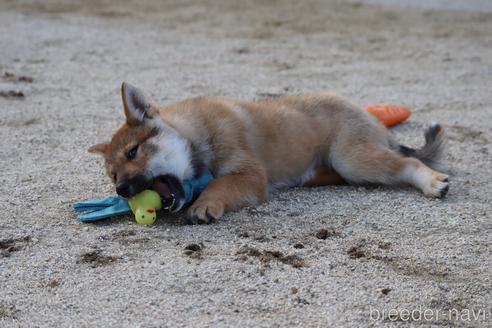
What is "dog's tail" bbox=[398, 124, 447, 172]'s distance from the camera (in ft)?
17.2

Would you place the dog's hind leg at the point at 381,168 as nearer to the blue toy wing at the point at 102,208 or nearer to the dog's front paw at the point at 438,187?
the dog's front paw at the point at 438,187

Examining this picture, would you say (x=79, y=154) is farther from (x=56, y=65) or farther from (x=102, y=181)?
(x=56, y=65)

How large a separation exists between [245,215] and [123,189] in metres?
0.74

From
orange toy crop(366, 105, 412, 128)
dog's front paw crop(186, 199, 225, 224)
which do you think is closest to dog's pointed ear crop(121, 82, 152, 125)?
dog's front paw crop(186, 199, 225, 224)

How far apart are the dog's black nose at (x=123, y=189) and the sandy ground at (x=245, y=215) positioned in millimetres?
189

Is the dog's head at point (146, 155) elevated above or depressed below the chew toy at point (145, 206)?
above

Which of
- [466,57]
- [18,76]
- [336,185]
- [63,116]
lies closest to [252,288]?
[336,185]

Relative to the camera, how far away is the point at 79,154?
18.1ft

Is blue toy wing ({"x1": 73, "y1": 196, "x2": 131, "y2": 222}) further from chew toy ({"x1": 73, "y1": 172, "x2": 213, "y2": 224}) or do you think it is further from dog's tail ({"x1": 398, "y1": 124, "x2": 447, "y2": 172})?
dog's tail ({"x1": 398, "y1": 124, "x2": 447, "y2": 172})

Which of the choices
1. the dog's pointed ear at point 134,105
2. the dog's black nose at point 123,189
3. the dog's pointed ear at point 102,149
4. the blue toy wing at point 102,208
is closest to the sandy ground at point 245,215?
the blue toy wing at point 102,208

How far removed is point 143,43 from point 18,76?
81.7 inches

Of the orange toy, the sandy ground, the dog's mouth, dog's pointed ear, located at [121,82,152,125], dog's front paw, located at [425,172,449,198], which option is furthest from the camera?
the orange toy

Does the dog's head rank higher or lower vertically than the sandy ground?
higher

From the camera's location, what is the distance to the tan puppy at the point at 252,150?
4.41 m
